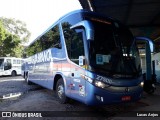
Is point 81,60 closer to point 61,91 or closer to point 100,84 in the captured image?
point 100,84

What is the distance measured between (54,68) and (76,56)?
7.49ft

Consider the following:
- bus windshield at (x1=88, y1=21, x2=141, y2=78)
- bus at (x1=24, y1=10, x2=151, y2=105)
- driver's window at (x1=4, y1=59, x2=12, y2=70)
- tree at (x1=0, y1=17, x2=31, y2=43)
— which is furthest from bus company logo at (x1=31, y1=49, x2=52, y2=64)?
tree at (x1=0, y1=17, x2=31, y2=43)

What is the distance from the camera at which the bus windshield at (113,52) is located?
22.5 feet

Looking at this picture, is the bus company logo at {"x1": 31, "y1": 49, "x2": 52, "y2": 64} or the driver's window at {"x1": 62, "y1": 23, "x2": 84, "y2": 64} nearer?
the driver's window at {"x1": 62, "y1": 23, "x2": 84, "y2": 64}

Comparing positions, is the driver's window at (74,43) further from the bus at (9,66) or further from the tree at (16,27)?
the tree at (16,27)

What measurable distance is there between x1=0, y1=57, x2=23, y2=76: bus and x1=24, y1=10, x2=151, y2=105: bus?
19.6 m

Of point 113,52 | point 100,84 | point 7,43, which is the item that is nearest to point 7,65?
point 7,43

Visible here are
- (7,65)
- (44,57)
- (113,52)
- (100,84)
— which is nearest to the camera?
(100,84)

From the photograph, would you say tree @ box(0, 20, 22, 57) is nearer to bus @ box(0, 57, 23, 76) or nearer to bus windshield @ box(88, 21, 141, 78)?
bus @ box(0, 57, 23, 76)

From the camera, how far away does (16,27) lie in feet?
172

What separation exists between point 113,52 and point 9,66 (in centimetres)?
2253

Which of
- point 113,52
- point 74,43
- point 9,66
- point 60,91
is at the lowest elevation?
point 60,91

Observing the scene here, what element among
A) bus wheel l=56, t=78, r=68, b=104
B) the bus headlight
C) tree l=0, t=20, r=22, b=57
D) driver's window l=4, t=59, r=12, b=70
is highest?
tree l=0, t=20, r=22, b=57

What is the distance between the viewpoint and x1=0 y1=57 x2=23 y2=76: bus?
88.3ft
